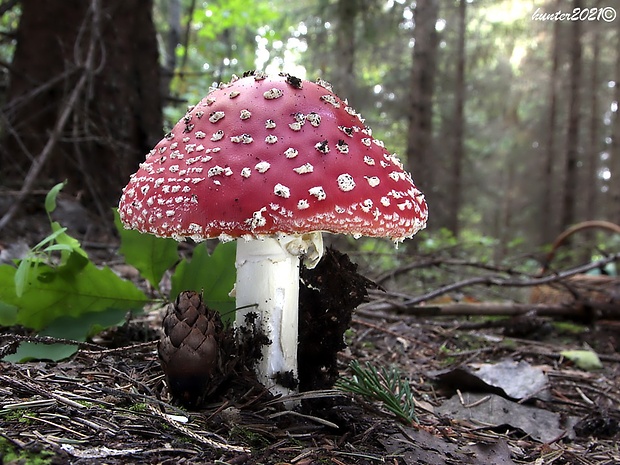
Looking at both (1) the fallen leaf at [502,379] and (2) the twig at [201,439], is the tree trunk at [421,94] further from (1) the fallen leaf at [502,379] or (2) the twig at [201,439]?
(2) the twig at [201,439]

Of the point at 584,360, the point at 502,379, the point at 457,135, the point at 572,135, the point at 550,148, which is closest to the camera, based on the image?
the point at 502,379

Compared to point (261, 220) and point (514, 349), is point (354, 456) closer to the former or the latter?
point (261, 220)

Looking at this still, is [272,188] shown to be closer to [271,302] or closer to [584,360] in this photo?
[271,302]

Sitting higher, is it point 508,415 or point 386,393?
point 386,393

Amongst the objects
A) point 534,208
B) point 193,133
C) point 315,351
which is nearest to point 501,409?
point 315,351

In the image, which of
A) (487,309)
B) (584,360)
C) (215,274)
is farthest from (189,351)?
(487,309)

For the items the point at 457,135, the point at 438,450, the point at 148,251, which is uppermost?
the point at 457,135
